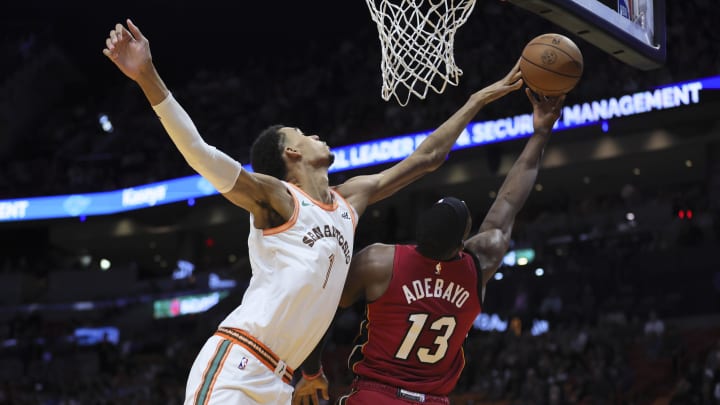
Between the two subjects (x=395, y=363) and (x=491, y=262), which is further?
(x=491, y=262)

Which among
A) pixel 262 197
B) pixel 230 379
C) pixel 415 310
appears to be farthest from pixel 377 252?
pixel 230 379

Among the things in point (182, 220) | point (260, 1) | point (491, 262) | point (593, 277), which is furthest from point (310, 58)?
point (491, 262)

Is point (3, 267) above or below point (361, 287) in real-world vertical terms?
below

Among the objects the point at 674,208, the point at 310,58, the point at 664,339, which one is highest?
the point at 310,58

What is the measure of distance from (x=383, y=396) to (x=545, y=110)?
1.67 m

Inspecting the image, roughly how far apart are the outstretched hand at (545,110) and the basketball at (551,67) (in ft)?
0.47

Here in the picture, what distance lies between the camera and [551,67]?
14.0 feet

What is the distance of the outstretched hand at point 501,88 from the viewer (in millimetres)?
4273

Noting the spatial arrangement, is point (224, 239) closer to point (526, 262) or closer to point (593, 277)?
point (526, 262)

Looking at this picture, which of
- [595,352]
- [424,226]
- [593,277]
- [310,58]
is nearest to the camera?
[424,226]

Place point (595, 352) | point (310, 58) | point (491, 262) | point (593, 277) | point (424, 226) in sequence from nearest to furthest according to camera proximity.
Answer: point (424, 226), point (491, 262), point (595, 352), point (593, 277), point (310, 58)

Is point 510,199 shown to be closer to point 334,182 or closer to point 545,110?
point 545,110

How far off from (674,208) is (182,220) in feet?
40.3

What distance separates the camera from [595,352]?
437 inches
